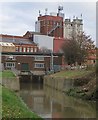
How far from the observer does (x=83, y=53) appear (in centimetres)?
7869

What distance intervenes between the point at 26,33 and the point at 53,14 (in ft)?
44.5

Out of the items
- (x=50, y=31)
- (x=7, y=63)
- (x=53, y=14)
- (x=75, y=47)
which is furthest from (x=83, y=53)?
(x=53, y=14)

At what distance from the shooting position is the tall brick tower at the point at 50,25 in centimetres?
11361

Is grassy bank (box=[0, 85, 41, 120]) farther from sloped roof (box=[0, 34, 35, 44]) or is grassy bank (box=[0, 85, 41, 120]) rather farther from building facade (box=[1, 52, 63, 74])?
sloped roof (box=[0, 34, 35, 44])

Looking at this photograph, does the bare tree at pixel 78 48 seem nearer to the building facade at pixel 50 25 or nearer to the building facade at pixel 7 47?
the building facade at pixel 7 47

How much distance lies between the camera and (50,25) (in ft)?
378

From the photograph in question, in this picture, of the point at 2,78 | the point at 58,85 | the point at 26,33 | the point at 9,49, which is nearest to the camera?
the point at 2,78

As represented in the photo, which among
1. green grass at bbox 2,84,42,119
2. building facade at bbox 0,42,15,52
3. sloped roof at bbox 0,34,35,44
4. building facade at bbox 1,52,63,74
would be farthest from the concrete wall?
sloped roof at bbox 0,34,35,44

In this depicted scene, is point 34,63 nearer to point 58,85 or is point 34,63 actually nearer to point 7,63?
point 7,63

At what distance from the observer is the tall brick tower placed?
114m

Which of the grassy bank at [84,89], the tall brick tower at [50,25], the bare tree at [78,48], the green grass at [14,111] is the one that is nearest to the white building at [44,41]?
the tall brick tower at [50,25]

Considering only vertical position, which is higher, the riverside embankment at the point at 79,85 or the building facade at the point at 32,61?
the building facade at the point at 32,61

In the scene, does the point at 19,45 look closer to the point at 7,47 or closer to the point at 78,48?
the point at 7,47

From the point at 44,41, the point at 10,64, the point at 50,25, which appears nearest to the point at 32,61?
the point at 10,64
